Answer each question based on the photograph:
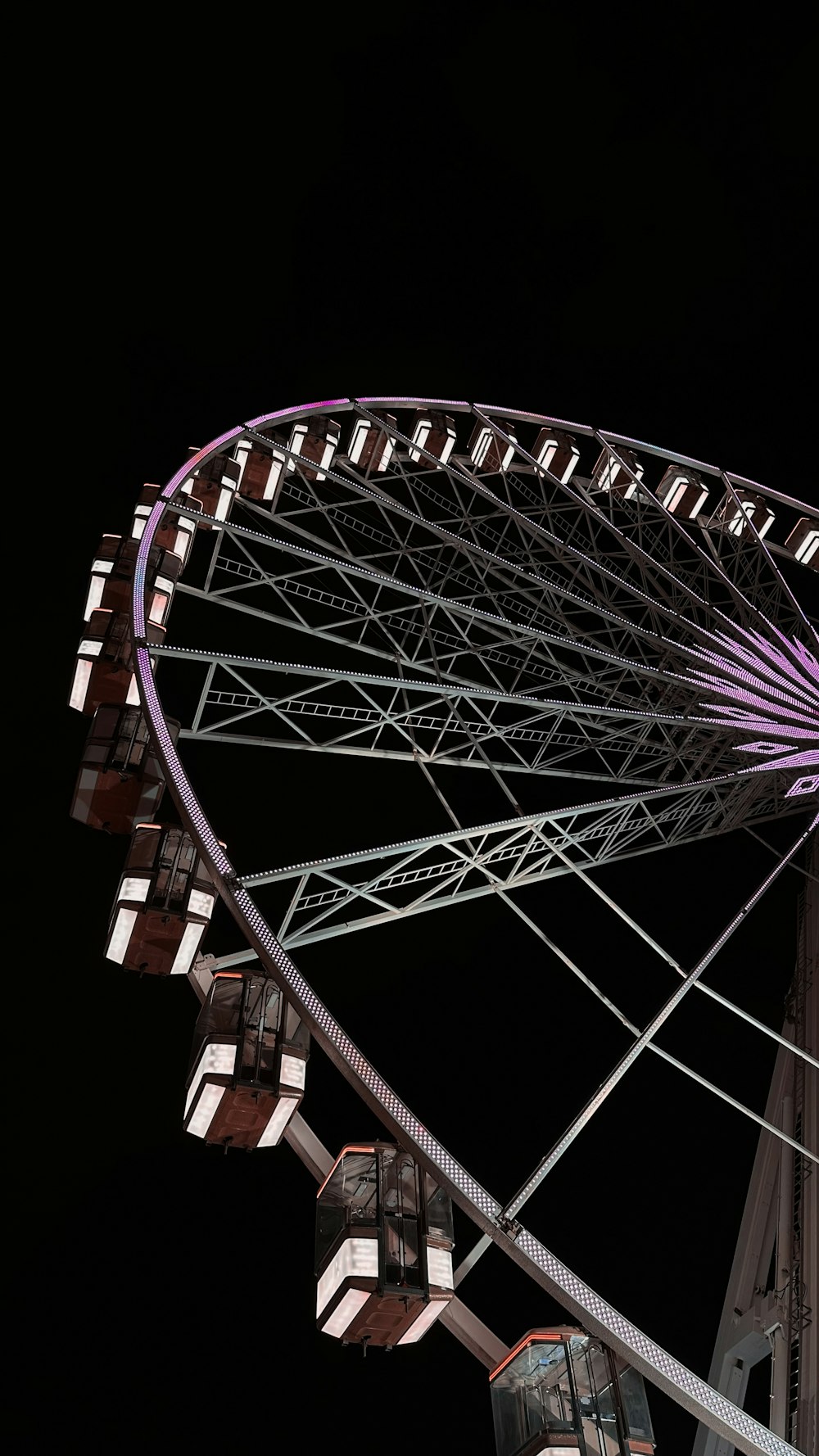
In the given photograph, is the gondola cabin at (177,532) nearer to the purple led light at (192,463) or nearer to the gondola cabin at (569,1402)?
the purple led light at (192,463)

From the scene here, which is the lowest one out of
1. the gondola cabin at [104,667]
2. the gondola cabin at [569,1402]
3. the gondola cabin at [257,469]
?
the gondola cabin at [104,667]

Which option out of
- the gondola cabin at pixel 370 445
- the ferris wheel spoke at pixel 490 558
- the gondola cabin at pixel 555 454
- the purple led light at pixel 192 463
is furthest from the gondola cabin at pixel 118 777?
the gondola cabin at pixel 555 454

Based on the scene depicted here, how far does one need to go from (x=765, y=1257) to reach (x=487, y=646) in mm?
7130

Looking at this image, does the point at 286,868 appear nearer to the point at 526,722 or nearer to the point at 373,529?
the point at 526,722

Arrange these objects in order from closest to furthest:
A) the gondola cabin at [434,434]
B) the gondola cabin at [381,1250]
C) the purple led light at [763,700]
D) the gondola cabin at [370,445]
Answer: the gondola cabin at [381,1250], the purple led light at [763,700], the gondola cabin at [370,445], the gondola cabin at [434,434]

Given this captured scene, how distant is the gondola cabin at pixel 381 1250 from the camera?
7.41 metres

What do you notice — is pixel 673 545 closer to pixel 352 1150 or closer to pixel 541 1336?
pixel 352 1150

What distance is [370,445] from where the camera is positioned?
59.9ft

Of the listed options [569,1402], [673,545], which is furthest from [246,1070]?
[673,545]

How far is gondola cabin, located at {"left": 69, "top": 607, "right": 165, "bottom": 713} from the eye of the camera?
1265cm

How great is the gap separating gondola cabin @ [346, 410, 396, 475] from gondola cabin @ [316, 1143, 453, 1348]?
477 inches

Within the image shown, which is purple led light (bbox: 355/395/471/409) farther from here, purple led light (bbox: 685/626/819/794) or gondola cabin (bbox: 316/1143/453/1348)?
gondola cabin (bbox: 316/1143/453/1348)

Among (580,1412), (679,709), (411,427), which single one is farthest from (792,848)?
(411,427)

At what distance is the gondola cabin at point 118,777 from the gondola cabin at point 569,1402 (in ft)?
18.1
